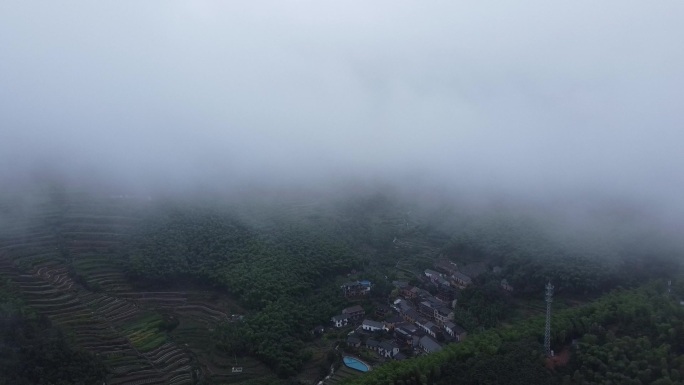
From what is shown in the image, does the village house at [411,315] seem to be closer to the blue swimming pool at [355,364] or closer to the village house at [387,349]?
the village house at [387,349]

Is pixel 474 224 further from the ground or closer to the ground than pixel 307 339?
further from the ground

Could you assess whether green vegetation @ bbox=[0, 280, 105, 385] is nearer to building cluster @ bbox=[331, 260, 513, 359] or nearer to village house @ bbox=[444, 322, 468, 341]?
building cluster @ bbox=[331, 260, 513, 359]

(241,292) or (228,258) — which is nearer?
(241,292)

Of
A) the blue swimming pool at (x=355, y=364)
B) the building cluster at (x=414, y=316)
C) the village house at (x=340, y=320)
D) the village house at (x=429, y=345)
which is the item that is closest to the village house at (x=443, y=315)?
the building cluster at (x=414, y=316)

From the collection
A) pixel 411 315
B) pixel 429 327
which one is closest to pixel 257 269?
pixel 411 315

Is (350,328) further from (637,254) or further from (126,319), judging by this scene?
(637,254)

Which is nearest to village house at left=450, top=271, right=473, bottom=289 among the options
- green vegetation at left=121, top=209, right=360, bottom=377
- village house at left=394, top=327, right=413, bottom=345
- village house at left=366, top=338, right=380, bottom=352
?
green vegetation at left=121, top=209, right=360, bottom=377

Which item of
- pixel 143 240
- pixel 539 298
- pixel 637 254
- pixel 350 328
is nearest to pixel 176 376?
pixel 350 328
